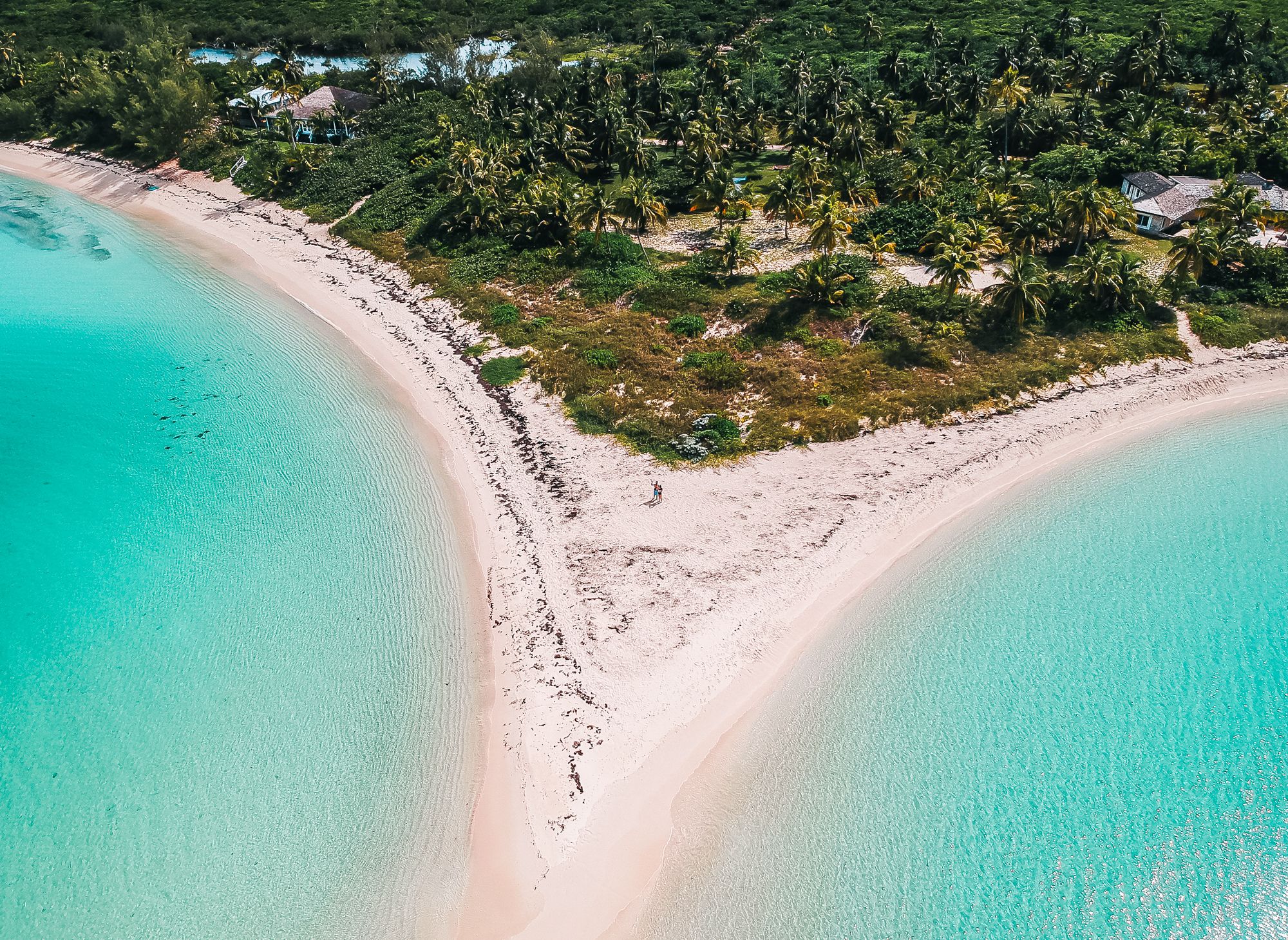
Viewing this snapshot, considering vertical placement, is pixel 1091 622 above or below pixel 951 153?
below

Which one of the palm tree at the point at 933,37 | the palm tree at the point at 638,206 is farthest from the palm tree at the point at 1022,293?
the palm tree at the point at 933,37

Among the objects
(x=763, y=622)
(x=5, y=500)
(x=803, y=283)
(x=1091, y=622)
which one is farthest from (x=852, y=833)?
(x=5, y=500)

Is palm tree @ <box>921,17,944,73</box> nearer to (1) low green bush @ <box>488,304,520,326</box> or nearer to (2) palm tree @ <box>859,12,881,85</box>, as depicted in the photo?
(2) palm tree @ <box>859,12,881,85</box>

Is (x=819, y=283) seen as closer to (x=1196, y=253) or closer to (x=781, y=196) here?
(x=781, y=196)

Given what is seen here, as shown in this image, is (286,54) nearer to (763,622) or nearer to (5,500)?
(5,500)

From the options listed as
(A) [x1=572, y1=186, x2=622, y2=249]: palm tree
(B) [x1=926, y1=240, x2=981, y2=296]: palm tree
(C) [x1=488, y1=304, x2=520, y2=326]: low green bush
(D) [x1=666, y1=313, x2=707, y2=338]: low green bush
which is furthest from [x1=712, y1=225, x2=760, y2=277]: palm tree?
(C) [x1=488, y1=304, x2=520, y2=326]: low green bush

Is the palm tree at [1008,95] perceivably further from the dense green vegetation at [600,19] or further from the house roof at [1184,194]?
the dense green vegetation at [600,19]
